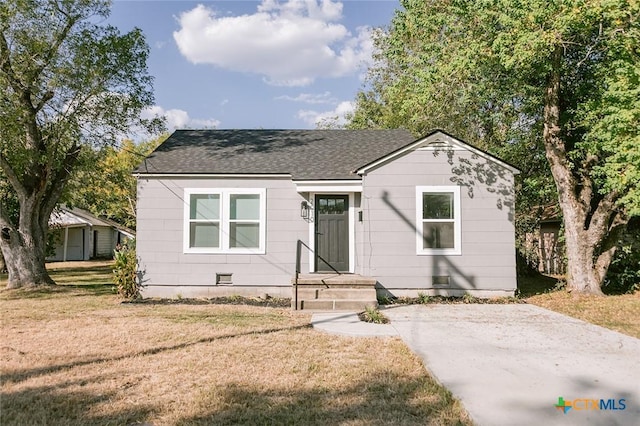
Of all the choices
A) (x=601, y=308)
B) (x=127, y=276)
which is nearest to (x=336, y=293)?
(x=127, y=276)

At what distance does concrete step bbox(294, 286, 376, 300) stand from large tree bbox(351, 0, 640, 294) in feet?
15.8

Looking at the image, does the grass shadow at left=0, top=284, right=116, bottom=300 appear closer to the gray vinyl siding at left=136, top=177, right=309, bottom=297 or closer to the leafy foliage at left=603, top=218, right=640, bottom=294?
the gray vinyl siding at left=136, top=177, right=309, bottom=297

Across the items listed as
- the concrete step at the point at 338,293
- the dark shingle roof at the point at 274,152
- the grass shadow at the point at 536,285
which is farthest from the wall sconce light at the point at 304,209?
the grass shadow at the point at 536,285

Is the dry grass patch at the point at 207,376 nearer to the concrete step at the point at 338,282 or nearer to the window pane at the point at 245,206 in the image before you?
the concrete step at the point at 338,282

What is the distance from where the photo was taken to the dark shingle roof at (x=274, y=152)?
34.2 feet

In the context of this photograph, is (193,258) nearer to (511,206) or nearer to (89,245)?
(511,206)

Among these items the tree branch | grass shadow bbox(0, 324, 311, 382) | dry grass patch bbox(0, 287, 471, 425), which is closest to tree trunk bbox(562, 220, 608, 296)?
dry grass patch bbox(0, 287, 471, 425)

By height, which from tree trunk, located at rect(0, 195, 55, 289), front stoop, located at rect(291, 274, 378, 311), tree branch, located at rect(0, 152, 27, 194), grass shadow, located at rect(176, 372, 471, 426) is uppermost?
tree branch, located at rect(0, 152, 27, 194)

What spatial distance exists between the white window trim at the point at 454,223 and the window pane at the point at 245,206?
3.86m

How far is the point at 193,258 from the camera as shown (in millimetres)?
10297

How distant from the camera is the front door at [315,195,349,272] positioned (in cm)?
1041

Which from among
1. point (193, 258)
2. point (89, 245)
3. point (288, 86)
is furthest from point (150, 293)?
point (89, 245)

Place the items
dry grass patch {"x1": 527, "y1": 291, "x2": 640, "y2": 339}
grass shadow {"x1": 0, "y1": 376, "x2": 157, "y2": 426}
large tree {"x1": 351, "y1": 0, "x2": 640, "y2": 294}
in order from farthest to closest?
large tree {"x1": 351, "y1": 0, "x2": 640, "y2": 294} < dry grass patch {"x1": 527, "y1": 291, "x2": 640, "y2": 339} < grass shadow {"x1": 0, "y1": 376, "x2": 157, "y2": 426}

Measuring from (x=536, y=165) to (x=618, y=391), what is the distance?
9917mm
